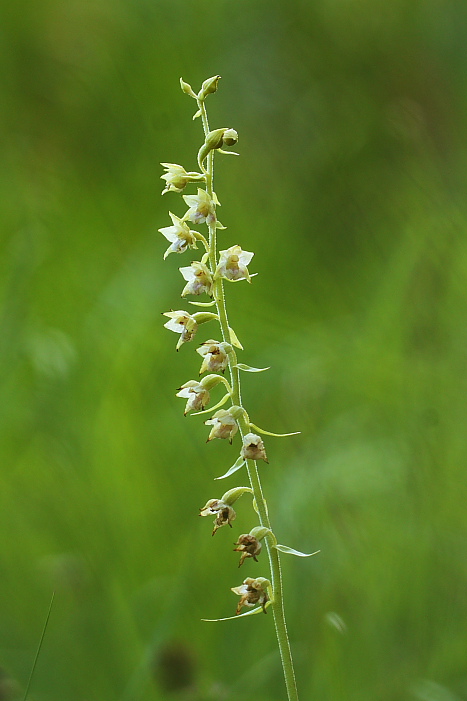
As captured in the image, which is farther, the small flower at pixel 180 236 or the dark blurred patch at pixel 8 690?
the dark blurred patch at pixel 8 690

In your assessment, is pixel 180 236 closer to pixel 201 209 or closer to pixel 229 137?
pixel 201 209

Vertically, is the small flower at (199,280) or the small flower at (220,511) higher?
the small flower at (199,280)

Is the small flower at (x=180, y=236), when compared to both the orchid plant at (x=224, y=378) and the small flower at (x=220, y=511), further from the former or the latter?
Answer: the small flower at (x=220, y=511)

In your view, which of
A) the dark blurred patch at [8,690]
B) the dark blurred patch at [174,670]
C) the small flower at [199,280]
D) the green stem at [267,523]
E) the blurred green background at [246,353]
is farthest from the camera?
the blurred green background at [246,353]

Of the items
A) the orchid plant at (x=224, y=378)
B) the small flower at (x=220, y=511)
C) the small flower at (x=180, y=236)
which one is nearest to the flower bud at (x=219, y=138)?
the orchid plant at (x=224, y=378)

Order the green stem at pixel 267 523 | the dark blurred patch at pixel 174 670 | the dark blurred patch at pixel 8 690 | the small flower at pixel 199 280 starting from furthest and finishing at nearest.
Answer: the dark blurred patch at pixel 174 670, the dark blurred patch at pixel 8 690, the small flower at pixel 199 280, the green stem at pixel 267 523

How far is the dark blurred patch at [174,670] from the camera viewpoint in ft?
8.73

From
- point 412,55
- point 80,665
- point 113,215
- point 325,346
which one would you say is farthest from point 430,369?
point 412,55

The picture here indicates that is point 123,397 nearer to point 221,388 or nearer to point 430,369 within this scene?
point 221,388

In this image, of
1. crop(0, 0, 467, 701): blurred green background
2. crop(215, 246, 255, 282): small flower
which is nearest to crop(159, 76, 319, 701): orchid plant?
crop(215, 246, 255, 282): small flower

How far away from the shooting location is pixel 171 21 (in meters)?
6.78

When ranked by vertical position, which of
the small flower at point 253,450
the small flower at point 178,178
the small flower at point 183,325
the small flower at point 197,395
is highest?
the small flower at point 178,178

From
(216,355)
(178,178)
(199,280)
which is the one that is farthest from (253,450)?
(178,178)

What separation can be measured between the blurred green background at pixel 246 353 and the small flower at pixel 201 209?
0.94 m
